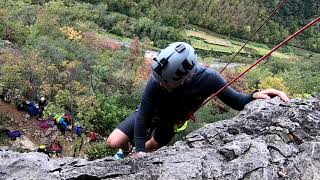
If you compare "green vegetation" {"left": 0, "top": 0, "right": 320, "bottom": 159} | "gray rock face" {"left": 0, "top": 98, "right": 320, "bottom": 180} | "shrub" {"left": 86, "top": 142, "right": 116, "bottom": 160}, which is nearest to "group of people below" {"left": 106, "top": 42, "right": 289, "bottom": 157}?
"gray rock face" {"left": 0, "top": 98, "right": 320, "bottom": 180}

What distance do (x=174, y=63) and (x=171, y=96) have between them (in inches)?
22.9

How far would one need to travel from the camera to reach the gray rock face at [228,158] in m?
3.65

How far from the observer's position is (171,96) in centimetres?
440

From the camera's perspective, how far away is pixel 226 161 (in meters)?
3.85

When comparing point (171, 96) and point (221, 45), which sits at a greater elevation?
point (171, 96)

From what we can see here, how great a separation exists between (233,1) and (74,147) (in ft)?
213

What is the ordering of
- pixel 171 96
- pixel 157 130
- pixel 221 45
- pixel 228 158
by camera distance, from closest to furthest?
1. pixel 228 158
2. pixel 171 96
3. pixel 157 130
4. pixel 221 45

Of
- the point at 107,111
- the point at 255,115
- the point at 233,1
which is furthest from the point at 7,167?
the point at 233,1

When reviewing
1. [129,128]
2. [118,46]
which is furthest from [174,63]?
[118,46]

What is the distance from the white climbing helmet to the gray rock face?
682 mm

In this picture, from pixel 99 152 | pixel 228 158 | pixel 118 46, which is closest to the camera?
pixel 228 158

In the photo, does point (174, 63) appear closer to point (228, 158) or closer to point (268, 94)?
point (228, 158)

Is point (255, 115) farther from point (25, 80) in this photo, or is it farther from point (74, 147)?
point (25, 80)


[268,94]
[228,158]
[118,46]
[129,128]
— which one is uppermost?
[268,94]
